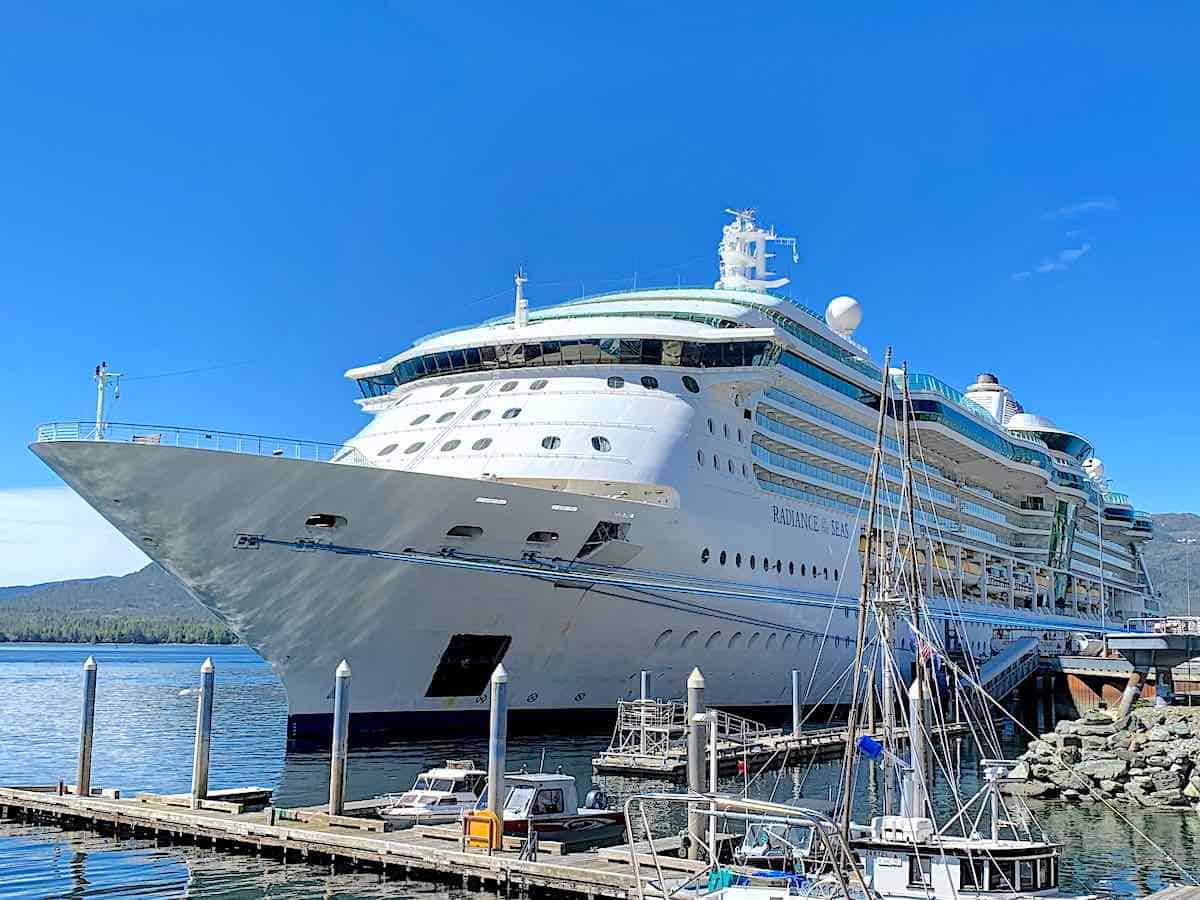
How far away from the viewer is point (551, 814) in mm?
17625

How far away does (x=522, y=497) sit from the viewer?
23.6 m

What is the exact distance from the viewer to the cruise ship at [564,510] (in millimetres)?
21938

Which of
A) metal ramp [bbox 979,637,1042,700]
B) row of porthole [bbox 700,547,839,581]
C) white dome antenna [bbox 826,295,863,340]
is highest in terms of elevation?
white dome antenna [bbox 826,295,863,340]

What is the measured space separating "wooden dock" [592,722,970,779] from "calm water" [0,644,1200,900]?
0.36 m

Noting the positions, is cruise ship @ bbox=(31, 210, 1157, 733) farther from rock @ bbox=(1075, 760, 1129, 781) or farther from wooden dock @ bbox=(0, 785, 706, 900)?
rock @ bbox=(1075, 760, 1129, 781)

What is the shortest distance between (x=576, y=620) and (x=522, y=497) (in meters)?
3.30

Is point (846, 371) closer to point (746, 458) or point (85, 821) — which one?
point (746, 458)

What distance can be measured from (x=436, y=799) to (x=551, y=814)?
1909 mm

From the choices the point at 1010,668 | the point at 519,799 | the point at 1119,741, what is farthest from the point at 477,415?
the point at 1010,668

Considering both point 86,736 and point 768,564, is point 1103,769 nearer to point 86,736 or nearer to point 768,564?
point 768,564

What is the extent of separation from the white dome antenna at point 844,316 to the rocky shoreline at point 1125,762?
50.4 ft

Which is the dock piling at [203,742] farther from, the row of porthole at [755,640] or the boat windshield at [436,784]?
the row of porthole at [755,640]

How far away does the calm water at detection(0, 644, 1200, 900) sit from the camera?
50.0 feet

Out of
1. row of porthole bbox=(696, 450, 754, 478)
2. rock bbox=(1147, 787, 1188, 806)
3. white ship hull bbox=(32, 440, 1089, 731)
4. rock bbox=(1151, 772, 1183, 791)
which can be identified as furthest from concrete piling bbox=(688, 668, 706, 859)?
rock bbox=(1151, 772, 1183, 791)
